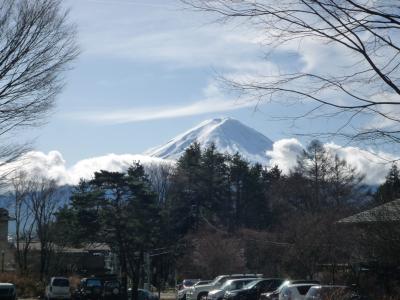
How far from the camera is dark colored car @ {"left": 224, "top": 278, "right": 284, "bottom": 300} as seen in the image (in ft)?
100

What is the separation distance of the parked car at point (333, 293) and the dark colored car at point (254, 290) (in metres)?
8.47

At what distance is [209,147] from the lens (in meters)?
81.4

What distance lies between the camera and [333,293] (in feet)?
49.8

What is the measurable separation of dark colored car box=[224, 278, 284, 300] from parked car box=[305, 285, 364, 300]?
27.8 feet

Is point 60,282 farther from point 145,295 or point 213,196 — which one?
point 213,196

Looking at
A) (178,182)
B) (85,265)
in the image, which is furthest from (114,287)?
(85,265)

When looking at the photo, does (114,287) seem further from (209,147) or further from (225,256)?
(209,147)

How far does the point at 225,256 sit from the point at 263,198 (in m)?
22.3

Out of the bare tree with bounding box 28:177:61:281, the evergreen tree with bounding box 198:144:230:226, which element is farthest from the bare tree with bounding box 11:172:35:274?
the evergreen tree with bounding box 198:144:230:226

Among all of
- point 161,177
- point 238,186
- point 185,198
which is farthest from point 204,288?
point 161,177

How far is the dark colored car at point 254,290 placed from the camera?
30.5 meters

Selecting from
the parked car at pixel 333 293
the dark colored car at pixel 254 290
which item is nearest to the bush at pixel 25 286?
the dark colored car at pixel 254 290

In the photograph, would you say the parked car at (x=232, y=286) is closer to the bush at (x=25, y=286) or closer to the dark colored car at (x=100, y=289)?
the dark colored car at (x=100, y=289)

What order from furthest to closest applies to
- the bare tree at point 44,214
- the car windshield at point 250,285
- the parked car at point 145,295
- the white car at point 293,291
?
the bare tree at point 44,214 → the parked car at point 145,295 → the car windshield at point 250,285 → the white car at point 293,291
